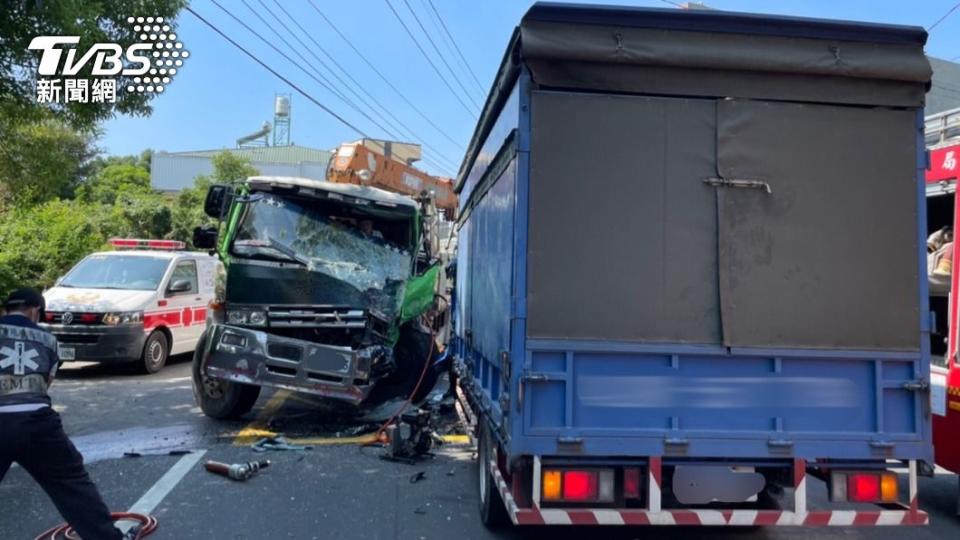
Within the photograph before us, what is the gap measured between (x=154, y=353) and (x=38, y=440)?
300 inches

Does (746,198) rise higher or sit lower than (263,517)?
higher

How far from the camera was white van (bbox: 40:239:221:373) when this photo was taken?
10219mm

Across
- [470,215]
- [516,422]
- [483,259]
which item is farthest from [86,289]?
→ [516,422]

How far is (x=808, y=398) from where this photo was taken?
383 centimetres

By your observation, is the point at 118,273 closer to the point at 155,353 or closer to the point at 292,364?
the point at 155,353

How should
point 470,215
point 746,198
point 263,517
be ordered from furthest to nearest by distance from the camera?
point 470,215, point 263,517, point 746,198

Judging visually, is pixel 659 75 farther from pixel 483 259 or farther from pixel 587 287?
pixel 483 259

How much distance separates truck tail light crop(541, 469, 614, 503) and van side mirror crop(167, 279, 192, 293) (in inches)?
376

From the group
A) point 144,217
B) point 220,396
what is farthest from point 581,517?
point 144,217

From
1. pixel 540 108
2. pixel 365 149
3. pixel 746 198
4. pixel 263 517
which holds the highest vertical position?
pixel 365 149

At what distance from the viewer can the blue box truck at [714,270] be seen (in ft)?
12.3

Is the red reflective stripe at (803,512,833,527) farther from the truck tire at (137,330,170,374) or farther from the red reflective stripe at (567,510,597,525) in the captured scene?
the truck tire at (137,330,170,374)

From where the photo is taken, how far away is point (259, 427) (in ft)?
25.4

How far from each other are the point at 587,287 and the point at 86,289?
9852mm
